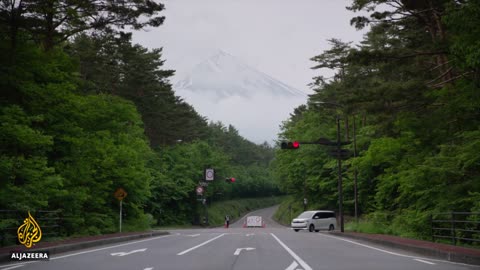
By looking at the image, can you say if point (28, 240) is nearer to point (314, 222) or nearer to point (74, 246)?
point (74, 246)

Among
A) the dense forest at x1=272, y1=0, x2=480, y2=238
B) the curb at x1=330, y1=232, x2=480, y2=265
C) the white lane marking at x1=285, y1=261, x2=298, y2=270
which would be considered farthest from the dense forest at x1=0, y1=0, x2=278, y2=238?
the curb at x1=330, y1=232, x2=480, y2=265

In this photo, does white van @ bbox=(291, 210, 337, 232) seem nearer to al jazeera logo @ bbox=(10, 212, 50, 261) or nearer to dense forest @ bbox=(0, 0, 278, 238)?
dense forest @ bbox=(0, 0, 278, 238)

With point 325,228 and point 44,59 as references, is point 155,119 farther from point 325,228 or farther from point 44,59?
point 44,59

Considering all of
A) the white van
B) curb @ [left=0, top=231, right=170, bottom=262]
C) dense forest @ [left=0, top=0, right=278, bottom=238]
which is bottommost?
the white van

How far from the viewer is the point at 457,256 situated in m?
13.8

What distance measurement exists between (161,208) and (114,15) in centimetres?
4690

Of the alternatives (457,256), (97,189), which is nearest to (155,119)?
(97,189)

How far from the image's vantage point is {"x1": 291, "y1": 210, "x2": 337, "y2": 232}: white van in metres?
41.1

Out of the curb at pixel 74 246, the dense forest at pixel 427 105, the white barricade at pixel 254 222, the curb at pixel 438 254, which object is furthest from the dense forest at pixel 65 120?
the white barricade at pixel 254 222

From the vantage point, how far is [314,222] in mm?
41625

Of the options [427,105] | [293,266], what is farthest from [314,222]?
[293,266]

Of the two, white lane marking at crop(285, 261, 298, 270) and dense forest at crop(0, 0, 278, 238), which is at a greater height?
dense forest at crop(0, 0, 278, 238)

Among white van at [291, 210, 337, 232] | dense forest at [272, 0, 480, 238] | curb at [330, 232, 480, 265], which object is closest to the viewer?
curb at [330, 232, 480, 265]

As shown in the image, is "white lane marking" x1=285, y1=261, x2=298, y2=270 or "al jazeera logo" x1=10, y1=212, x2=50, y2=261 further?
"al jazeera logo" x1=10, y1=212, x2=50, y2=261
